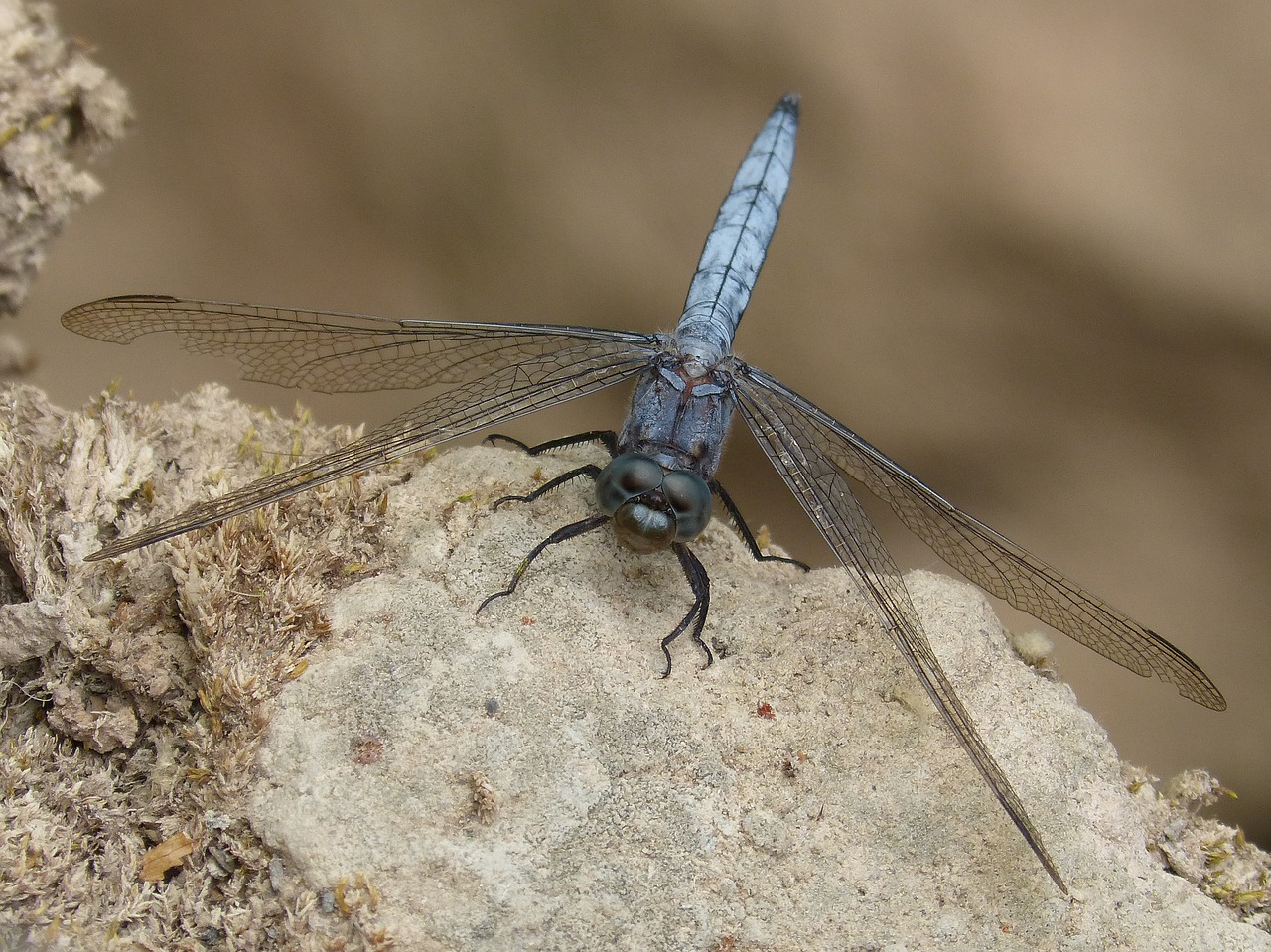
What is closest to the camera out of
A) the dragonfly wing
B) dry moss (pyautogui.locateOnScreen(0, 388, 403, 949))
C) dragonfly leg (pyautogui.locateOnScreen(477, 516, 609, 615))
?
dry moss (pyautogui.locateOnScreen(0, 388, 403, 949))

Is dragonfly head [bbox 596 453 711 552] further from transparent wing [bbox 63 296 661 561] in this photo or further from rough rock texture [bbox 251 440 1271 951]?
transparent wing [bbox 63 296 661 561]

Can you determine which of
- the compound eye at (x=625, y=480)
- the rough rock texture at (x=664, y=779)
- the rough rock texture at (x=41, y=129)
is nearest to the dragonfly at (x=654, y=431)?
the compound eye at (x=625, y=480)

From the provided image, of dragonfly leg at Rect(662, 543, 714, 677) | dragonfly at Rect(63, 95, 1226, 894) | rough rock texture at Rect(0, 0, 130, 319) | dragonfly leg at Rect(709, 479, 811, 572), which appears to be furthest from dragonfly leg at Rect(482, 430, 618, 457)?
rough rock texture at Rect(0, 0, 130, 319)

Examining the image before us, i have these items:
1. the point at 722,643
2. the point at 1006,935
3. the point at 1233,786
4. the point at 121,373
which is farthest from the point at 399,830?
the point at 1233,786

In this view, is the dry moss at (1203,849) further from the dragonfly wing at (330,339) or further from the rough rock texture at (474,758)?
the dragonfly wing at (330,339)

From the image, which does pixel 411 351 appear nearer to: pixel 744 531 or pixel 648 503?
pixel 648 503

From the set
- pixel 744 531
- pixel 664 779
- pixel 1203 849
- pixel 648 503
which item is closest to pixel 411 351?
pixel 648 503

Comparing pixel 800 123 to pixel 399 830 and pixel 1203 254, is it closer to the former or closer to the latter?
pixel 1203 254
